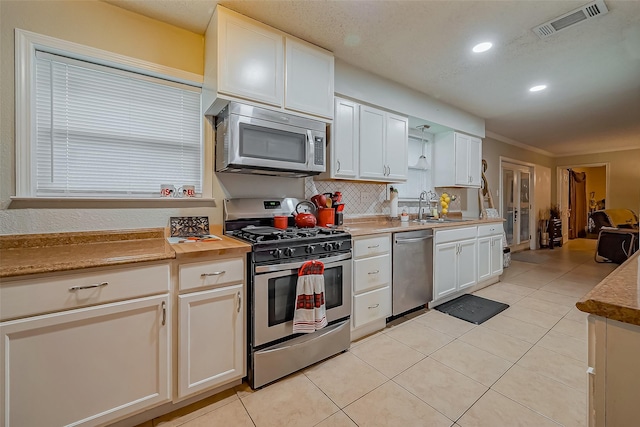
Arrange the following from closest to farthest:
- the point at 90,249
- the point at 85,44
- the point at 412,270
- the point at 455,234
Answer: the point at 90,249, the point at 85,44, the point at 412,270, the point at 455,234

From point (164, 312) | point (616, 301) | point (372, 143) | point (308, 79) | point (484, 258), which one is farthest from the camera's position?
point (484, 258)

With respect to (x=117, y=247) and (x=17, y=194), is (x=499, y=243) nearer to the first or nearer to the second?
(x=117, y=247)

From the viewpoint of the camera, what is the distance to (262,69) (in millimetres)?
2080

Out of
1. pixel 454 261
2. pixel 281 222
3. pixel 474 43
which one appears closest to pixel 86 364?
pixel 281 222

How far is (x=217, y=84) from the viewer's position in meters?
1.92

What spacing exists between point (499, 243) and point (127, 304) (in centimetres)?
443

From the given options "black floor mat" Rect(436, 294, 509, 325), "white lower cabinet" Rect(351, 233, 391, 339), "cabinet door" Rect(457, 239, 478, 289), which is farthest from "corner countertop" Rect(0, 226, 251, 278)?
"cabinet door" Rect(457, 239, 478, 289)

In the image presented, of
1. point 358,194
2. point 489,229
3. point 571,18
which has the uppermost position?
point 571,18

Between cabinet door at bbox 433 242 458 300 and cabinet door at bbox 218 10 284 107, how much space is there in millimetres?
2276

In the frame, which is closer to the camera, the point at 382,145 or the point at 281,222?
the point at 281,222

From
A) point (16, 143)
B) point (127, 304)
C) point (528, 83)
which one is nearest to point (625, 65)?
point (528, 83)

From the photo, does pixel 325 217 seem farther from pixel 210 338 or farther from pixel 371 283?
pixel 210 338

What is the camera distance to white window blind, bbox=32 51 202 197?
177 cm

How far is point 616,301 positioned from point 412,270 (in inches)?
79.9
